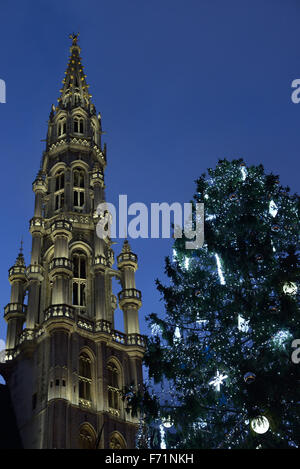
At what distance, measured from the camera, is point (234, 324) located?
2242cm

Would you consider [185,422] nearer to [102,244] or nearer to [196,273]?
[196,273]

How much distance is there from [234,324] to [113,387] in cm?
2431

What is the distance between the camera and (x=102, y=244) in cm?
5219

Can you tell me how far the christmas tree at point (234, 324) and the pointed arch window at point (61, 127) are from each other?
39114 millimetres

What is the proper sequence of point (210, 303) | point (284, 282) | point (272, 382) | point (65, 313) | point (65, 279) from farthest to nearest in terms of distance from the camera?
point (65, 279), point (65, 313), point (210, 303), point (284, 282), point (272, 382)

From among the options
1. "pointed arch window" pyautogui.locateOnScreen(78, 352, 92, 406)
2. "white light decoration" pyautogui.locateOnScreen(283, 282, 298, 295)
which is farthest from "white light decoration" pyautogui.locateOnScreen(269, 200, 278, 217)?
"pointed arch window" pyautogui.locateOnScreen(78, 352, 92, 406)

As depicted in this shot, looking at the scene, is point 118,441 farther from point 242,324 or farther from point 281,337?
point 281,337

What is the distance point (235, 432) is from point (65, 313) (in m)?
24.5

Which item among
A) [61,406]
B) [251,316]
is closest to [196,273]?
[251,316]

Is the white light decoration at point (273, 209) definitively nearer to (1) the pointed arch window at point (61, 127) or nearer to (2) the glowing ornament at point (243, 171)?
(2) the glowing ornament at point (243, 171)

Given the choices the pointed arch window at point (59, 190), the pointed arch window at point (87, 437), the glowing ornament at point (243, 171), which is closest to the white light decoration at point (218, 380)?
the glowing ornament at point (243, 171)

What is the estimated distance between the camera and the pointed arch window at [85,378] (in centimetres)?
4218
